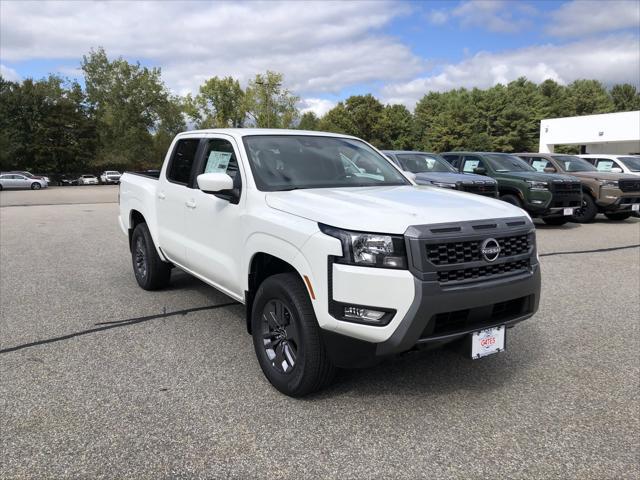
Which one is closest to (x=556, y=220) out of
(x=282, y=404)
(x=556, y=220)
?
(x=556, y=220)

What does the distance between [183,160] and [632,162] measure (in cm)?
1551

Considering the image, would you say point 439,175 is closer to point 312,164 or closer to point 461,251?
point 312,164

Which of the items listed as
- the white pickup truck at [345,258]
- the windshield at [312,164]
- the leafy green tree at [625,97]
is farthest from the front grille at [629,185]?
the leafy green tree at [625,97]

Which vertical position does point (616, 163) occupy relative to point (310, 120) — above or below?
below

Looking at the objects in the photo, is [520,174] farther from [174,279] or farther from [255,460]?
[255,460]

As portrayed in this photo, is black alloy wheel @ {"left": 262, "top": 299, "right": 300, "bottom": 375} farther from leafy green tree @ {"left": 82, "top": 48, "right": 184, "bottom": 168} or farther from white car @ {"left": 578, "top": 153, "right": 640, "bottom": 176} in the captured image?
leafy green tree @ {"left": 82, "top": 48, "right": 184, "bottom": 168}

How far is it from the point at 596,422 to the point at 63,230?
471 inches

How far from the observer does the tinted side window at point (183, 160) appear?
495 cm

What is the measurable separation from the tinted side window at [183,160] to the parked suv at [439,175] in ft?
16.7

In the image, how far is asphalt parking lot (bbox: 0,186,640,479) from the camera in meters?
2.74

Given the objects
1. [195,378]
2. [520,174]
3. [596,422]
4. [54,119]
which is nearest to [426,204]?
[596,422]

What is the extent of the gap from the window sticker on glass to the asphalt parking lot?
1.48 m

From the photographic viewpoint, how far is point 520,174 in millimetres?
12109

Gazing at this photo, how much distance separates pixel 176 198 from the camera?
4.99m
